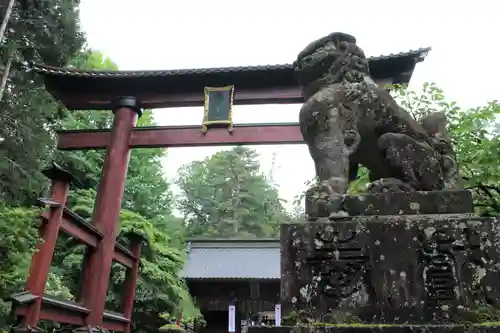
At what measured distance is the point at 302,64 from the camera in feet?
12.0

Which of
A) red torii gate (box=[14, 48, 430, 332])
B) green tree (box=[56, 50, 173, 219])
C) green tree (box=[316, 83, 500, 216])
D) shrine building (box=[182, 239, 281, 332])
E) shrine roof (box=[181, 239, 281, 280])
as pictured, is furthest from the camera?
shrine roof (box=[181, 239, 281, 280])

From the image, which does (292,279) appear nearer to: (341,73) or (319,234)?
(319,234)

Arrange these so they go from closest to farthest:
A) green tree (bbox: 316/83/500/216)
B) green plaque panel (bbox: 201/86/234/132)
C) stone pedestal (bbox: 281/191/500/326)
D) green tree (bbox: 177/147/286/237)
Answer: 1. stone pedestal (bbox: 281/191/500/326)
2. green tree (bbox: 316/83/500/216)
3. green plaque panel (bbox: 201/86/234/132)
4. green tree (bbox: 177/147/286/237)

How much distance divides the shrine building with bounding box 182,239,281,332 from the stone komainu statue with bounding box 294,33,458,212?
1264 cm

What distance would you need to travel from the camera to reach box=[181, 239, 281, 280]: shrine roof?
17734 millimetres

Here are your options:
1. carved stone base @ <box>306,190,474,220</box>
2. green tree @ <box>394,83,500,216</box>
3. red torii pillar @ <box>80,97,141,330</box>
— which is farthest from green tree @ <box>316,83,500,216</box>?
red torii pillar @ <box>80,97,141,330</box>

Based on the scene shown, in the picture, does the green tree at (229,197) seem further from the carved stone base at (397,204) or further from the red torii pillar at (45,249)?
the carved stone base at (397,204)

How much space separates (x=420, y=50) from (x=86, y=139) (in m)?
7.56

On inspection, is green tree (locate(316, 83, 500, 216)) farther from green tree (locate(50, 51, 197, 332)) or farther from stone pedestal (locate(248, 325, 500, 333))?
green tree (locate(50, 51, 197, 332))

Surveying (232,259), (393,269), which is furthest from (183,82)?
(232,259)

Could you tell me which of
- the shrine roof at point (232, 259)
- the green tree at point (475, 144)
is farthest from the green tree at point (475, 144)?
the shrine roof at point (232, 259)

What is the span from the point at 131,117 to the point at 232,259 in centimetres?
1119

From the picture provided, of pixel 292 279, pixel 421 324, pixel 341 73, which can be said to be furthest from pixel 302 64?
pixel 421 324

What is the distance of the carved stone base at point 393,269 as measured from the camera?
2.48 meters
